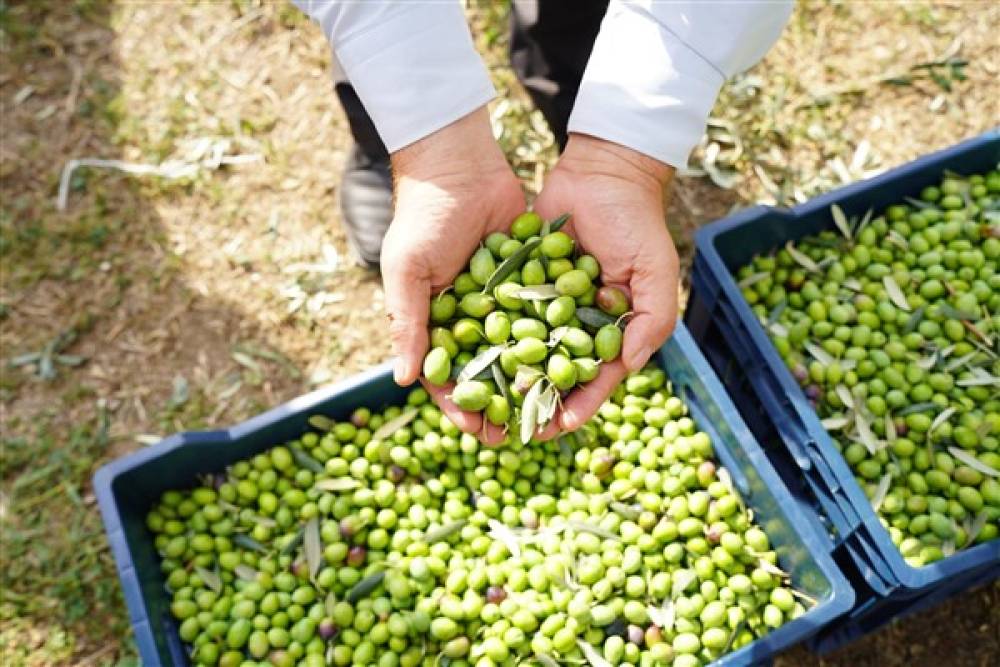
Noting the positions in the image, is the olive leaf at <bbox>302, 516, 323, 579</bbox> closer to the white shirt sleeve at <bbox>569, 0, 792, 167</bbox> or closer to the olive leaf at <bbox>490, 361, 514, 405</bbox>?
the olive leaf at <bbox>490, 361, 514, 405</bbox>

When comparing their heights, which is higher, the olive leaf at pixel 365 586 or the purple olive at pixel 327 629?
the olive leaf at pixel 365 586

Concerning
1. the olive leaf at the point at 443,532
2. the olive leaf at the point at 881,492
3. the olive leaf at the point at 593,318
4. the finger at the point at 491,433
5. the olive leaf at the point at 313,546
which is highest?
the olive leaf at the point at 593,318

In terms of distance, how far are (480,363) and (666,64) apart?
88cm

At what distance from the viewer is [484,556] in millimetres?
2615

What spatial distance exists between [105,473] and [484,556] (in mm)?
1136

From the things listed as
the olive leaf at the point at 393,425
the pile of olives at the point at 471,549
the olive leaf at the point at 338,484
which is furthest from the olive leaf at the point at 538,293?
the olive leaf at the point at 338,484

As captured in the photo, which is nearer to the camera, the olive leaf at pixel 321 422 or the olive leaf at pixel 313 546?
the olive leaf at pixel 313 546

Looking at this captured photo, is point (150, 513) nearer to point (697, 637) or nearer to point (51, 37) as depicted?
point (697, 637)

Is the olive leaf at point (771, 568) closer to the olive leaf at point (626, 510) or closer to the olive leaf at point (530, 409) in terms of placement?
the olive leaf at point (626, 510)

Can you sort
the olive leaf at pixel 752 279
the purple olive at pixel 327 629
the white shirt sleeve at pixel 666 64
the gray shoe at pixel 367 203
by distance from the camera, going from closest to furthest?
the white shirt sleeve at pixel 666 64 → the purple olive at pixel 327 629 → the olive leaf at pixel 752 279 → the gray shoe at pixel 367 203

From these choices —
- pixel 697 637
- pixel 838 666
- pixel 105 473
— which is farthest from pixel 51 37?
pixel 838 666

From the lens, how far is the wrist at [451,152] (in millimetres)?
2303

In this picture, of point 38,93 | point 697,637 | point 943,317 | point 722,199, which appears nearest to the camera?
point 697,637

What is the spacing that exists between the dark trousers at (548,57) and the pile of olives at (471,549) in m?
1.14
